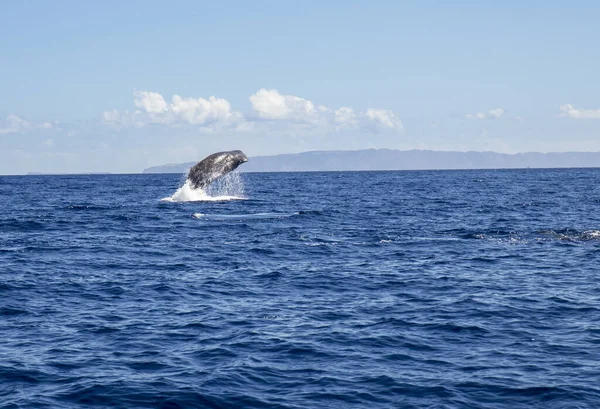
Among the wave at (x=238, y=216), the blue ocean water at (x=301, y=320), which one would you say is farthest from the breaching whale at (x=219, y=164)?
the blue ocean water at (x=301, y=320)

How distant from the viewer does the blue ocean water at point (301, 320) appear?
14.5 m

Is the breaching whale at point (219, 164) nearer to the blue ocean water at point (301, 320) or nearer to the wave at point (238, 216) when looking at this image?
the wave at point (238, 216)

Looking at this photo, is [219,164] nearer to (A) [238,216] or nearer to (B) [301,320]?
(A) [238,216]

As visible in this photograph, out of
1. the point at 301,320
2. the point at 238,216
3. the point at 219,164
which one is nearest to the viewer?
the point at 301,320

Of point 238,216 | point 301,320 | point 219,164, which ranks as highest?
point 219,164

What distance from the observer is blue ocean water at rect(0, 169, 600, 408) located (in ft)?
47.5

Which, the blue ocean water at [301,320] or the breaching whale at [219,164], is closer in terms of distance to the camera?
the blue ocean water at [301,320]

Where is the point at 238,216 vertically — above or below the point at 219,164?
below

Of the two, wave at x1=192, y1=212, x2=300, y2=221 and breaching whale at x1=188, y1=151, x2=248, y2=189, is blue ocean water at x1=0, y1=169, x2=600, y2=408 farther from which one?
breaching whale at x1=188, y1=151, x2=248, y2=189

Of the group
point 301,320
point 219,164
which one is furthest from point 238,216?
point 301,320

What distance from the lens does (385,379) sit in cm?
1512

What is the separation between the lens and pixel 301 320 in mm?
19875

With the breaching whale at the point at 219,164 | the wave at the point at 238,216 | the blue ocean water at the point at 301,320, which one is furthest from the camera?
the breaching whale at the point at 219,164

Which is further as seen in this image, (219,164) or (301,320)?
(219,164)
